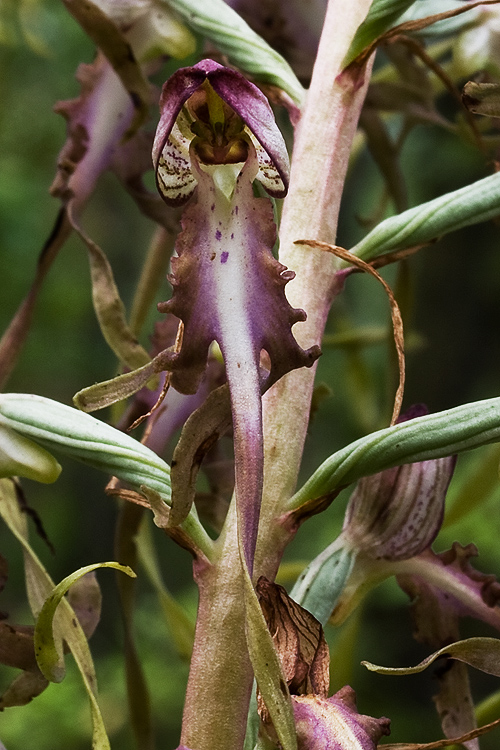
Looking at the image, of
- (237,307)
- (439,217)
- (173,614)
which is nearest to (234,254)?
(237,307)

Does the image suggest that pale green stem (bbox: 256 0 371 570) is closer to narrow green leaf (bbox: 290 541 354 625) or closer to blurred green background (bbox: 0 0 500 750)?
narrow green leaf (bbox: 290 541 354 625)

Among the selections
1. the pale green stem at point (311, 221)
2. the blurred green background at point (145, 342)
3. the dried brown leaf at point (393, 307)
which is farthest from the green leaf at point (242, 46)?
the blurred green background at point (145, 342)

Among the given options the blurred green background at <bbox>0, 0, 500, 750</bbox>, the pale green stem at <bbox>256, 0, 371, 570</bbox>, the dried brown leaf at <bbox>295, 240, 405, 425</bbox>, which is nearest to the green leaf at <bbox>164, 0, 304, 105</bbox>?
the pale green stem at <bbox>256, 0, 371, 570</bbox>

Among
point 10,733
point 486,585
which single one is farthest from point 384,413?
point 10,733

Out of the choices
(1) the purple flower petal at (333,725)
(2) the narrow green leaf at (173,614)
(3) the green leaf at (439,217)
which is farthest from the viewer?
(2) the narrow green leaf at (173,614)

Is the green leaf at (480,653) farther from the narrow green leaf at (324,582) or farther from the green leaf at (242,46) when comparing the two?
the green leaf at (242,46)

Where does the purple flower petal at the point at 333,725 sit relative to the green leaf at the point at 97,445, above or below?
below
